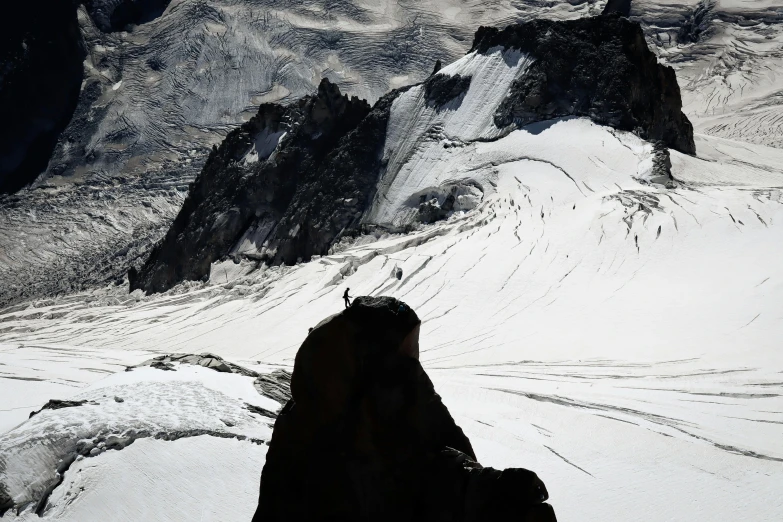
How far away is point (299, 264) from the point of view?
49781 millimetres

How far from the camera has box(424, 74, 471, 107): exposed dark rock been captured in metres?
57.7

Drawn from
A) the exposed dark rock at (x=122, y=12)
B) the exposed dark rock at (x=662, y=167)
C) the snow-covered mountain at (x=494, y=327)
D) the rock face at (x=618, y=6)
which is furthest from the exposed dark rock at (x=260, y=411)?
the exposed dark rock at (x=122, y=12)

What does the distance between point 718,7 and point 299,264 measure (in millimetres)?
82924

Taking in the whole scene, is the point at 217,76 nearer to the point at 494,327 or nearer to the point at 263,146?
the point at 263,146

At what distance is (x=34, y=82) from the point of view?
104 metres

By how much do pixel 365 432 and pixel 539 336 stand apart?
2140cm

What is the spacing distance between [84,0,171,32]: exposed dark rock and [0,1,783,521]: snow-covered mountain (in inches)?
1797

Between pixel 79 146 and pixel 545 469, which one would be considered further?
pixel 79 146

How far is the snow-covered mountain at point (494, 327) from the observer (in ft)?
51.1

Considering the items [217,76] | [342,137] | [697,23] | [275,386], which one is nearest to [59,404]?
[275,386]

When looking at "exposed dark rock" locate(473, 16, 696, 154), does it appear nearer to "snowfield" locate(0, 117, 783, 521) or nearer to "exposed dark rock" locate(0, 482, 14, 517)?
"snowfield" locate(0, 117, 783, 521)

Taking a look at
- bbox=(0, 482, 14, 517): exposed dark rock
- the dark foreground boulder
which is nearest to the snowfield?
bbox=(0, 482, 14, 517): exposed dark rock

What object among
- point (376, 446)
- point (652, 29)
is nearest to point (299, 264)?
point (376, 446)

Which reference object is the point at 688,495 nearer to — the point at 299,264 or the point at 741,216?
the point at 741,216
